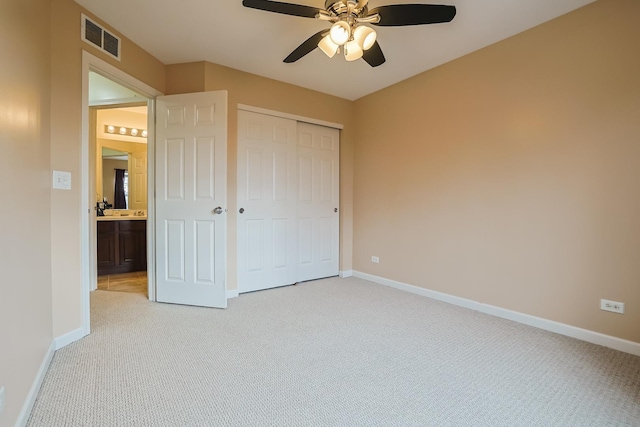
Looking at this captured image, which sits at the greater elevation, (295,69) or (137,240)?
(295,69)

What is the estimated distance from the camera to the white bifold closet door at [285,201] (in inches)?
138

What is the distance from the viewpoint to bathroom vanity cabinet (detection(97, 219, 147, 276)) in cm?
423

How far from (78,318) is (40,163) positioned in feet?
3.98

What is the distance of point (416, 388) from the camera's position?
1.70m

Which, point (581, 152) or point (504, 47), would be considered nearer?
point (581, 152)

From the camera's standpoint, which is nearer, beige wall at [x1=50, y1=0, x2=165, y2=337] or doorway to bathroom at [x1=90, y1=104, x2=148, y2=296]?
beige wall at [x1=50, y1=0, x2=165, y2=337]

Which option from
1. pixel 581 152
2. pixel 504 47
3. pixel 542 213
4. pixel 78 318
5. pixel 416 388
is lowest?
pixel 416 388

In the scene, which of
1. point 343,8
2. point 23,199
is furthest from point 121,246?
point 343,8

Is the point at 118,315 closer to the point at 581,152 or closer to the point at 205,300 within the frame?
the point at 205,300

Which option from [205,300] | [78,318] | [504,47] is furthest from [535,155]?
[78,318]

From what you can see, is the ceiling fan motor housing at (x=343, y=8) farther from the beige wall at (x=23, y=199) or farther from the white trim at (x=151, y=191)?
the white trim at (x=151, y=191)

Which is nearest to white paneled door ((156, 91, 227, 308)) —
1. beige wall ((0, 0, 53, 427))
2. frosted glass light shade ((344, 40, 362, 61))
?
beige wall ((0, 0, 53, 427))

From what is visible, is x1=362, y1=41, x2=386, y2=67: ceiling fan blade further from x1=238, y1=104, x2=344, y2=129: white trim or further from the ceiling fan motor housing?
x1=238, y1=104, x2=344, y2=129: white trim

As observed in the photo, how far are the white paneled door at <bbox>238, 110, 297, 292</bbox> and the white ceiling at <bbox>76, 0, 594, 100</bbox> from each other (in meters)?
0.67
